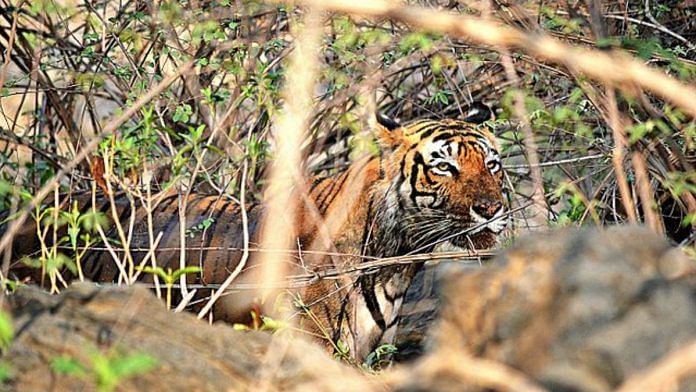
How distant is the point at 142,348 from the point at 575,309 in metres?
1.06

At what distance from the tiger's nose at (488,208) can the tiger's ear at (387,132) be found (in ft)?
1.98

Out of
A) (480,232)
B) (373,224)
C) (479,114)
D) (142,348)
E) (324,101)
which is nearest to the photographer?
(142,348)

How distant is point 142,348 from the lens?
266cm

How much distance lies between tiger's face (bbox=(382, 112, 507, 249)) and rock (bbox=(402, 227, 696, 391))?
314 centimetres

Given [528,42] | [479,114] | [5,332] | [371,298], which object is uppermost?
[528,42]

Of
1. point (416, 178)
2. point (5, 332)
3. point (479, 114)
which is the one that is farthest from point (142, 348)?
point (479, 114)

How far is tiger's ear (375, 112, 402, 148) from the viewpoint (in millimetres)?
5906

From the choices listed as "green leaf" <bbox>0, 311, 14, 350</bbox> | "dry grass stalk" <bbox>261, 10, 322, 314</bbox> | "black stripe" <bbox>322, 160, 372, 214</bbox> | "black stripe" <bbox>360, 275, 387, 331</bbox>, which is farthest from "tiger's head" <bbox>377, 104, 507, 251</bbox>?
"green leaf" <bbox>0, 311, 14, 350</bbox>

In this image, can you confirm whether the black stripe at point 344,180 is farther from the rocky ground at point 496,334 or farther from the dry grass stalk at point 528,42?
the dry grass stalk at point 528,42

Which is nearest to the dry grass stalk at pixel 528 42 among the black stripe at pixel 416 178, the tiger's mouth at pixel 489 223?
the tiger's mouth at pixel 489 223

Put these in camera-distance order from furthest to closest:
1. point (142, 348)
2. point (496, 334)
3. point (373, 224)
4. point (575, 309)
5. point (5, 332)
Answer: point (373, 224), point (142, 348), point (5, 332), point (496, 334), point (575, 309)

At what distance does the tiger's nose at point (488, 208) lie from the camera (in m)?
5.59

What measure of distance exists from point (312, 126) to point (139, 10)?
49.7 inches

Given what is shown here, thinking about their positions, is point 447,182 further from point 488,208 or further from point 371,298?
point 371,298
